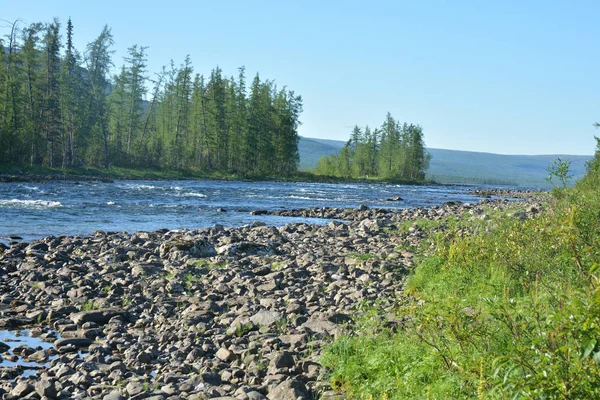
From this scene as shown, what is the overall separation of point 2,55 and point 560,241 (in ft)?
189

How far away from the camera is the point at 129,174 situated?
59.8 metres

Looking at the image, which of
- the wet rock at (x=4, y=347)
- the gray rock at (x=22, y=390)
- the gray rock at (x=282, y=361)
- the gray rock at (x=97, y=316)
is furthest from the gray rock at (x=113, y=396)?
the gray rock at (x=97, y=316)

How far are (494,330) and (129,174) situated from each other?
57842 mm

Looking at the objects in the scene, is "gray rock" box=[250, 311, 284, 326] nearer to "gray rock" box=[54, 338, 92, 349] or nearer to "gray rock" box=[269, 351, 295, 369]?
"gray rock" box=[269, 351, 295, 369]

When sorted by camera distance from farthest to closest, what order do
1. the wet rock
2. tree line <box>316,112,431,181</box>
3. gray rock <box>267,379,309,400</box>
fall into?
tree line <box>316,112,431,181</box>
the wet rock
gray rock <box>267,379,309,400</box>

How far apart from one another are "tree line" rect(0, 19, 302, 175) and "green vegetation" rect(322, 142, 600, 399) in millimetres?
48154

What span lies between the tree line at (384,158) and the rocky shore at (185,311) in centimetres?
8789

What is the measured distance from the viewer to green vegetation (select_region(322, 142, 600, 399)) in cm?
355

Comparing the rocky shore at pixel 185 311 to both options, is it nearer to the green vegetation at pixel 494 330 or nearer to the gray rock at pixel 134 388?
the gray rock at pixel 134 388

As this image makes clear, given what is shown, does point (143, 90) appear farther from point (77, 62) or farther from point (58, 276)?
point (58, 276)

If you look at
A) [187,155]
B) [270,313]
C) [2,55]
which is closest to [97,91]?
[187,155]

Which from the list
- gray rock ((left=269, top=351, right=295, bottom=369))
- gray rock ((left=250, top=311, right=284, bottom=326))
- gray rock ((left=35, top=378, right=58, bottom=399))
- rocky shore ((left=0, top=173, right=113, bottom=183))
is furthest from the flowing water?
gray rock ((left=269, top=351, right=295, bottom=369))

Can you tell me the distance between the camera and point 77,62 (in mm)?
74312

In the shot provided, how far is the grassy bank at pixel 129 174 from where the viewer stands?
46.3 meters
